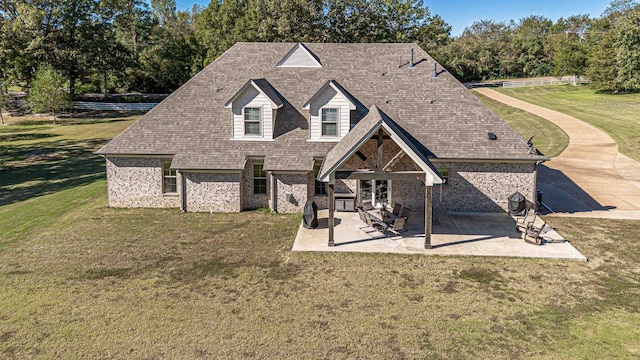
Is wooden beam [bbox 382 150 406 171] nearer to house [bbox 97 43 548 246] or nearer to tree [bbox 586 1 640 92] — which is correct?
house [bbox 97 43 548 246]

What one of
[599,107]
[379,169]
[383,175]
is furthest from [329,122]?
[599,107]

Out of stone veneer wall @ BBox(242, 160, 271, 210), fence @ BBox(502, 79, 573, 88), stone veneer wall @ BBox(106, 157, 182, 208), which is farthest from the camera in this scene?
fence @ BBox(502, 79, 573, 88)

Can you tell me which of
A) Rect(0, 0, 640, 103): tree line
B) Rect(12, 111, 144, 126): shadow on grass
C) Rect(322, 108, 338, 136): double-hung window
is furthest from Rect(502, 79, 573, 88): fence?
Rect(322, 108, 338, 136): double-hung window

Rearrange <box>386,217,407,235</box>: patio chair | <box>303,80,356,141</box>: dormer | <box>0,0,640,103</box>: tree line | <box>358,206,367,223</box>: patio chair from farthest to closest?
<box>0,0,640,103</box>: tree line, <box>303,80,356,141</box>: dormer, <box>358,206,367,223</box>: patio chair, <box>386,217,407,235</box>: patio chair

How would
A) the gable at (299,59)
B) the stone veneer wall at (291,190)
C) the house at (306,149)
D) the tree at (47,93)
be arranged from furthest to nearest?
1. the tree at (47,93)
2. the gable at (299,59)
3. the stone veneer wall at (291,190)
4. the house at (306,149)

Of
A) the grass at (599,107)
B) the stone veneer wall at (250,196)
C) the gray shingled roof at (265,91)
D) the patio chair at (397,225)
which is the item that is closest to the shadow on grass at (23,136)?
the gray shingled roof at (265,91)

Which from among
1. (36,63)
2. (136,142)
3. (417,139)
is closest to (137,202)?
(136,142)

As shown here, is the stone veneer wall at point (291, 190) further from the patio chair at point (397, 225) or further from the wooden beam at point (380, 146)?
the wooden beam at point (380, 146)

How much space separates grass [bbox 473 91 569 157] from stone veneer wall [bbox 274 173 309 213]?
835 inches

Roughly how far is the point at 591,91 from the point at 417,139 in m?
51.3

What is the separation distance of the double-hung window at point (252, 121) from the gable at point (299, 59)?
14.0 feet

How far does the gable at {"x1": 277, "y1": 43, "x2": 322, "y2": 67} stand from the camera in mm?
24125

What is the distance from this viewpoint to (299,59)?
24219mm

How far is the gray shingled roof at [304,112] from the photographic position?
20359mm
